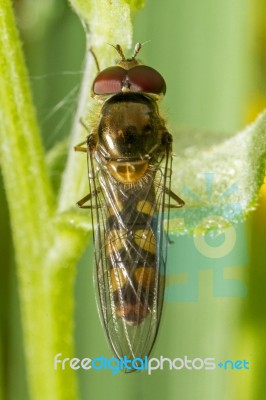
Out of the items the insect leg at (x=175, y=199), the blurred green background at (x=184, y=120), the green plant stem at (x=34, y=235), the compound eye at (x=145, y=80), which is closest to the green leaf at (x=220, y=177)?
the insect leg at (x=175, y=199)

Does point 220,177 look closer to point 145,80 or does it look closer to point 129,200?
point 129,200

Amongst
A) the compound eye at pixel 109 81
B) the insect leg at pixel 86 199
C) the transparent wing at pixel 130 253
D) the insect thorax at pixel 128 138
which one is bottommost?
the transparent wing at pixel 130 253

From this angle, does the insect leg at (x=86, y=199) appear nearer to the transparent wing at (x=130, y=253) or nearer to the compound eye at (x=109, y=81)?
the transparent wing at (x=130, y=253)

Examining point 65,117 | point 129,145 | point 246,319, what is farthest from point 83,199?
point 65,117

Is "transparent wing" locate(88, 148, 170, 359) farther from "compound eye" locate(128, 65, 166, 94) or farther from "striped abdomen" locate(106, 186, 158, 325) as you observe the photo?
"compound eye" locate(128, 65, 166, 94)

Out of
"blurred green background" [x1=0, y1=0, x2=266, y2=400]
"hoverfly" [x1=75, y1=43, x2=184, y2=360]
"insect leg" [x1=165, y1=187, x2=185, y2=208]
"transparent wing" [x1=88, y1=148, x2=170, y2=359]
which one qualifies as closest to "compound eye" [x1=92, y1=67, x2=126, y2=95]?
"hoverfly" [x1=75, y1=43, x2=184, y2=360]

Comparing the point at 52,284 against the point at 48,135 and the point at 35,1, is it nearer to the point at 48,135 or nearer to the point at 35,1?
the point at 48,135

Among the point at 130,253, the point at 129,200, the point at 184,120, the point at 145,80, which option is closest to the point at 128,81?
the point at 145,80
